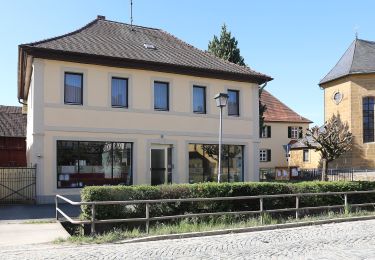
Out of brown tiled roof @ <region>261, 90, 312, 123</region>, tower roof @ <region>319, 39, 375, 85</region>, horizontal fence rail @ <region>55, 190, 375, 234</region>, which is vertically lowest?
horizontal fence rail @ <region>55, 190, 375, 234</region>

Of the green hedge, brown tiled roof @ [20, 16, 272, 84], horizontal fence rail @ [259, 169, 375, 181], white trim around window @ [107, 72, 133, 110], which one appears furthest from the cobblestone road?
horizontal fence rail @ [259, 169, 375, 181]

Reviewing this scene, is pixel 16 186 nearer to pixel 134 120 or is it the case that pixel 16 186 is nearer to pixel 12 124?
pixel 134 120

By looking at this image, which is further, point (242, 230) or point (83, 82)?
point (83, 82)

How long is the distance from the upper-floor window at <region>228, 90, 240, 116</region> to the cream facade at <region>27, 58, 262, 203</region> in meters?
0.18

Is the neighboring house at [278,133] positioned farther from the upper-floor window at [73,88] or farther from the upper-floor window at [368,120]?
the upper-floor window at [73,88]

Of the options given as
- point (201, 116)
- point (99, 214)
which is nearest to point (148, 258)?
point (99, 214)

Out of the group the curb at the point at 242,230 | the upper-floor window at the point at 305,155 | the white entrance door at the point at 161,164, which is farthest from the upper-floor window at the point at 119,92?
the upper-floor window at the point at 305,155

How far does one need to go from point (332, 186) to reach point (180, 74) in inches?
375

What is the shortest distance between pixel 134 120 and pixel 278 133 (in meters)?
36.3

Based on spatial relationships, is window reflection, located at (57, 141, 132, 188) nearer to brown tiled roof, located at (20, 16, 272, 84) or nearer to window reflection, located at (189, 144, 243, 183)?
window reflection, located at (189, 144, 243, 183)

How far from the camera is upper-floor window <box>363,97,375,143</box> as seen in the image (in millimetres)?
37031

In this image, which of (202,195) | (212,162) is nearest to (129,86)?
(212,162)

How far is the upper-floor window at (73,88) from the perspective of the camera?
786 inches

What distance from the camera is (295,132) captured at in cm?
5612
